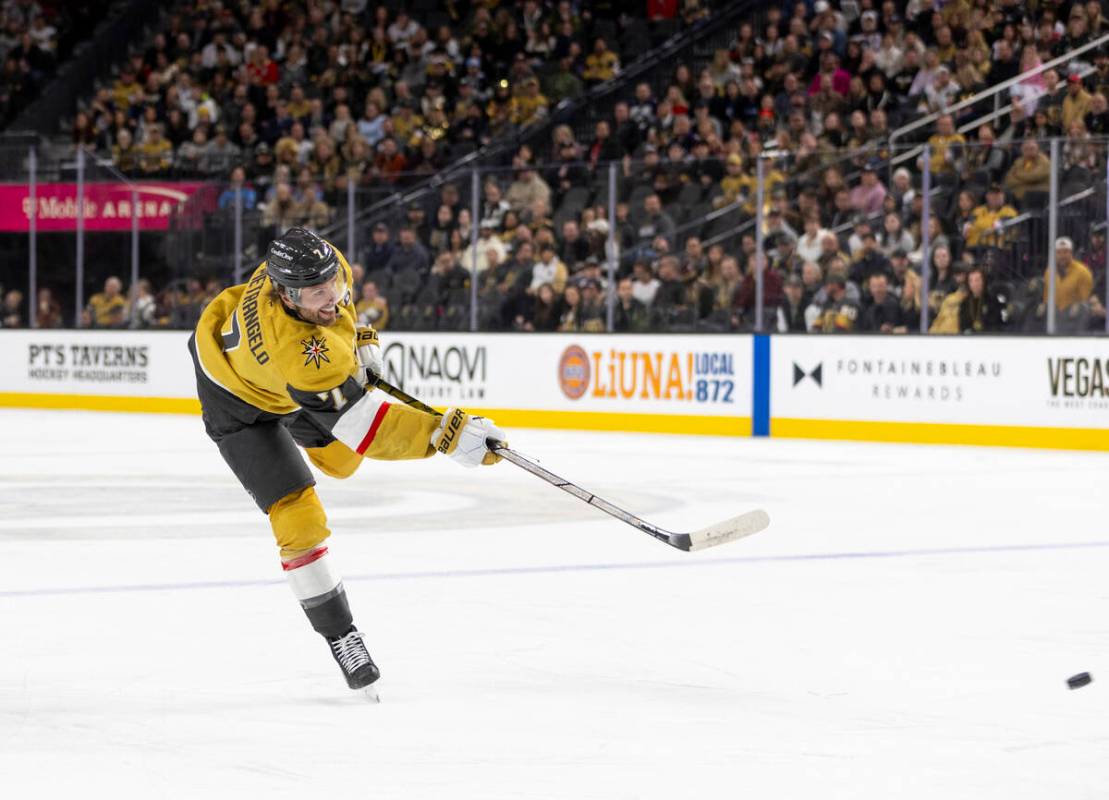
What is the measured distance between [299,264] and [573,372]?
36.1 ft

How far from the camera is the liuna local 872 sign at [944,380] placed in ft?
42.0

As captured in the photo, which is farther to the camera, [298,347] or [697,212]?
[697,212]

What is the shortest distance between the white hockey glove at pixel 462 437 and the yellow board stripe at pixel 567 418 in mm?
9556

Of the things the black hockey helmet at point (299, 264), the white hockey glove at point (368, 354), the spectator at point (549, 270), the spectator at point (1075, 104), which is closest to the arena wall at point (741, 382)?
the spectator at point (549, 270)

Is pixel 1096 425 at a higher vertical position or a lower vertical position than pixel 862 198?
lower

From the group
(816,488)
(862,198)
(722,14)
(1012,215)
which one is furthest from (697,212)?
(722,14)

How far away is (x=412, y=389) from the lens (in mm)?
16344

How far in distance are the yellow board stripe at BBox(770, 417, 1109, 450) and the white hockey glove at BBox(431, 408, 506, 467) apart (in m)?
9.19

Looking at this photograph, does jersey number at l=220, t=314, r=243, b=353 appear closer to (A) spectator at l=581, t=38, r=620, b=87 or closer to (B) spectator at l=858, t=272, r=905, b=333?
(B) spectator at l=858, t=272, r=905, b=333

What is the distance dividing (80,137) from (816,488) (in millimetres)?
14097

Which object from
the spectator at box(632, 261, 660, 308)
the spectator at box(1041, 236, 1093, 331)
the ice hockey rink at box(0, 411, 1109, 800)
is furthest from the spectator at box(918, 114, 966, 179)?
the ice hockey rink at box(0, 411, 1109, 800)

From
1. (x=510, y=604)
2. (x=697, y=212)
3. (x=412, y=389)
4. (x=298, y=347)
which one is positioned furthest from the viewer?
(x=412, y=389)

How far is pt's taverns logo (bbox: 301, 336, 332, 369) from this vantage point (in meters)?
4.30

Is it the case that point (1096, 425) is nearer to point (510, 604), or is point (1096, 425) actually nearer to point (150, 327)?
point (510, 604)
